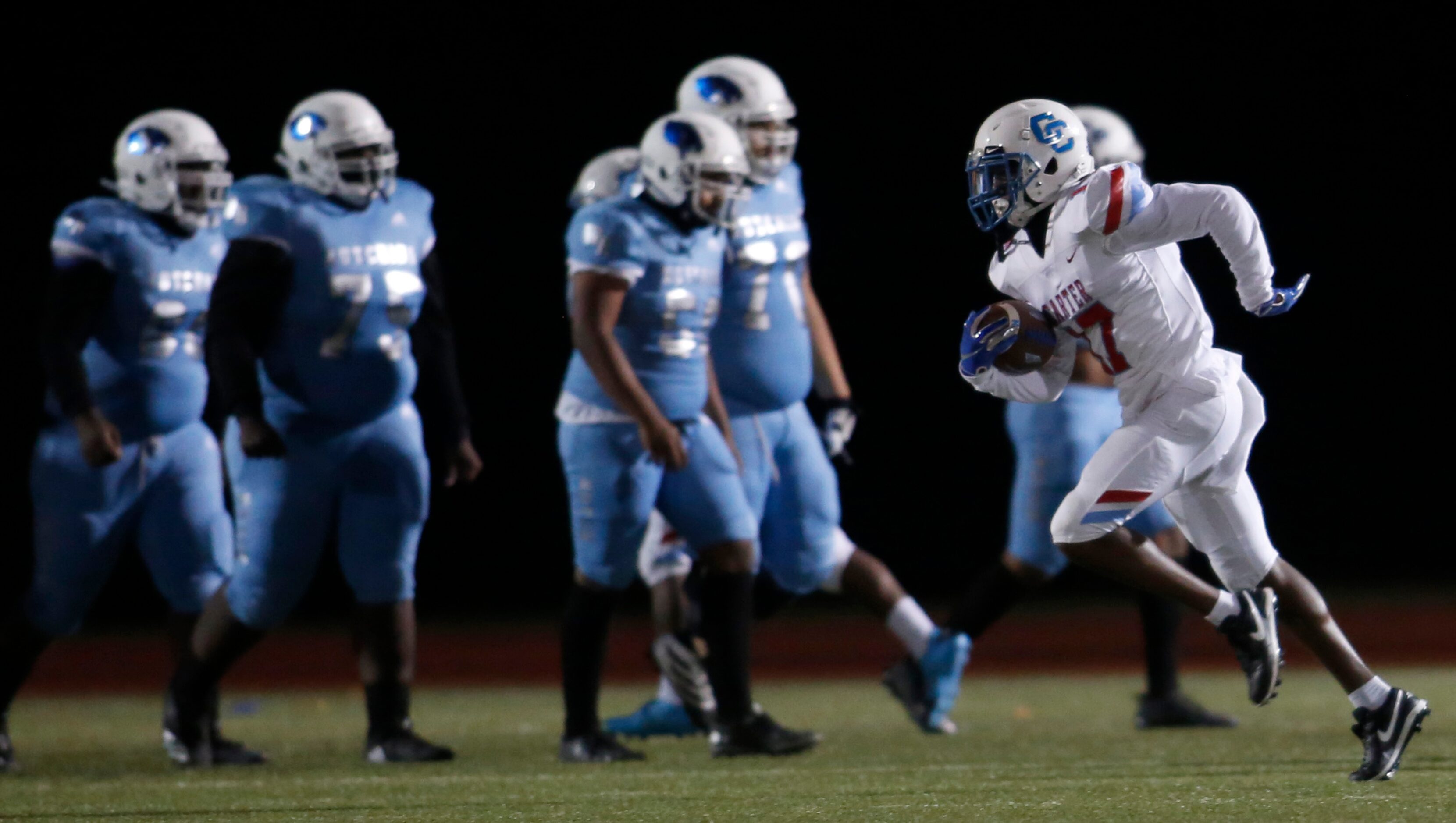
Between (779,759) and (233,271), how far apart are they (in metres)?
1.83

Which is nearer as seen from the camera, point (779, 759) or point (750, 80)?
point (779, 759)

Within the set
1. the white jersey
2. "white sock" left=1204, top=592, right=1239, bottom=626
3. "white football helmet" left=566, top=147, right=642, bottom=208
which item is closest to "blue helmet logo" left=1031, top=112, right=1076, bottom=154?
the white jersey

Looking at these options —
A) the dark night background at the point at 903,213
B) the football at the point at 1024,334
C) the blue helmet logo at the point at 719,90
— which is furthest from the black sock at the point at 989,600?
the dark night background at the point at 903,213

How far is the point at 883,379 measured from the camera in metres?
11.5

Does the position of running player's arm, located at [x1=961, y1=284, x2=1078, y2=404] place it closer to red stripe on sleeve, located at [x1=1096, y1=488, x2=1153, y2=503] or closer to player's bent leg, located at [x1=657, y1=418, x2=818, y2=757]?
red stripe on sleeve, located at [x1=1096, y1=488, x2=1153, y2=503]

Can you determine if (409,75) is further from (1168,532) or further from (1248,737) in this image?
(1248,737)

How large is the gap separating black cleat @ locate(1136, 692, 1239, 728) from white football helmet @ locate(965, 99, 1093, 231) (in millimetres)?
2057

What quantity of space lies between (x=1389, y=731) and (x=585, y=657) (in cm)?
204

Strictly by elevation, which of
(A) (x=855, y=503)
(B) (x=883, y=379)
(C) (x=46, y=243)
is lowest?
(A) (x=855, y=503)

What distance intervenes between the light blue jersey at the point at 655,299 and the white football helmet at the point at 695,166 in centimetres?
7

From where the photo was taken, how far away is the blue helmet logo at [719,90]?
570cm

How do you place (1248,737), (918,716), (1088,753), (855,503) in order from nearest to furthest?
1. (1088,753)
2. (1248,737)
3. (918,716)
4. (855,503)

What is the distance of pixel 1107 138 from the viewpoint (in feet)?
19.5

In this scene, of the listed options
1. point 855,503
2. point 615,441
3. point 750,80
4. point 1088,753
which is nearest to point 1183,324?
point 1088,753
